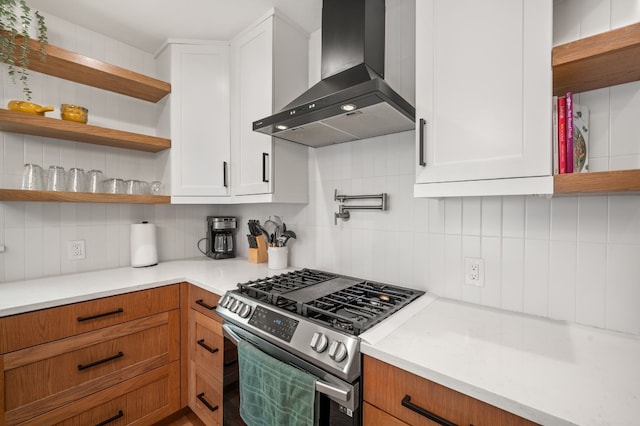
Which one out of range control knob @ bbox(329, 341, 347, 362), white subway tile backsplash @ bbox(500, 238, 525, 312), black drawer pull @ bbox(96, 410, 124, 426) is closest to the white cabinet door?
range control knob @ bbox(329, 341, 347, 362)

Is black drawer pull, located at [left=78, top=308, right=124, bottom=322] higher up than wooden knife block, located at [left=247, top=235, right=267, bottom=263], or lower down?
lower down

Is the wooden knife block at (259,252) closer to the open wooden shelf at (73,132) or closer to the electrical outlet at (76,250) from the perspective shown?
the open wooden shelf at (73,132)

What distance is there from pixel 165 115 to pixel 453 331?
223 cm

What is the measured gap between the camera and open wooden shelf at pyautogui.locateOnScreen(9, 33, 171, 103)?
1573mm

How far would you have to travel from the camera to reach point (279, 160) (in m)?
1.72

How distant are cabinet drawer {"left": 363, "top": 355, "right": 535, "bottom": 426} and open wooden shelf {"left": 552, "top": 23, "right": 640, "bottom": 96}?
99 cm

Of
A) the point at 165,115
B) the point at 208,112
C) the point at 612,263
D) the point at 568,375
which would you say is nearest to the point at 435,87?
the point at 612,263

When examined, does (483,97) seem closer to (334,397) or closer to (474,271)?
(474,271)

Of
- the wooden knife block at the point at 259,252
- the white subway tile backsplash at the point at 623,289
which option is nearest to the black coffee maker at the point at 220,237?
the wooden knife block at the point at 259,252

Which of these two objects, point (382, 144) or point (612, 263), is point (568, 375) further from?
point (382, 144)

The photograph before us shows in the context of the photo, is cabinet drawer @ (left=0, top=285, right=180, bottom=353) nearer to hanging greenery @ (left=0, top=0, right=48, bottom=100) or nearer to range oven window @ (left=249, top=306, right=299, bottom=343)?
range oven window @ (left=249, top=306, right=299, bottom=343)

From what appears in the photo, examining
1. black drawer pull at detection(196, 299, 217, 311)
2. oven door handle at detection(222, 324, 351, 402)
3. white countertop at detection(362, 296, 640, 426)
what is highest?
white countertop at detection(362, 296, 640, 426)

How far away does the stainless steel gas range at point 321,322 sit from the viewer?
0.90 meters

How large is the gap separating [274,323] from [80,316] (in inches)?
39.8
